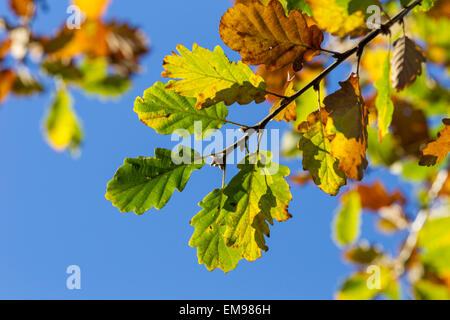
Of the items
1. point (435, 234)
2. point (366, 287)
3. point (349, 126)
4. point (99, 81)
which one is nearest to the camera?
point (349, 126)

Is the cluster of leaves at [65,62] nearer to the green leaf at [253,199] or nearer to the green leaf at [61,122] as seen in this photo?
the green leaf at [61,122]

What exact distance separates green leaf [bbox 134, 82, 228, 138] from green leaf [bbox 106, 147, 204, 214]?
0.04 meters

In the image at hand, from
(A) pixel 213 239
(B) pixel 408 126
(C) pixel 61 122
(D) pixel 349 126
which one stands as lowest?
(A) pixel 213 239

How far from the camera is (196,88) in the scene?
2.32 feet

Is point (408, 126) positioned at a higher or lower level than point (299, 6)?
higher

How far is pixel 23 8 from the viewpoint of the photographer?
1944mm

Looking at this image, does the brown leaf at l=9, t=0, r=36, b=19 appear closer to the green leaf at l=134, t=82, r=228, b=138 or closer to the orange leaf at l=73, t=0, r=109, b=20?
the orange leaf at l=73, t=0, r=109, b=20

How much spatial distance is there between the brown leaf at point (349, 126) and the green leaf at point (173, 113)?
0.64 feet

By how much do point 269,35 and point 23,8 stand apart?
1654mm

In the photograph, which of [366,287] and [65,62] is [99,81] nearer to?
[65,62]

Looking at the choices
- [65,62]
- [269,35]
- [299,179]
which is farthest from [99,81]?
[269,35]

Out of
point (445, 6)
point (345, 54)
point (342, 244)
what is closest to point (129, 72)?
point (342, 244)

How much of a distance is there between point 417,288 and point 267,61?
5.71 ft

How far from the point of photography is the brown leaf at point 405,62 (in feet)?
2.46
